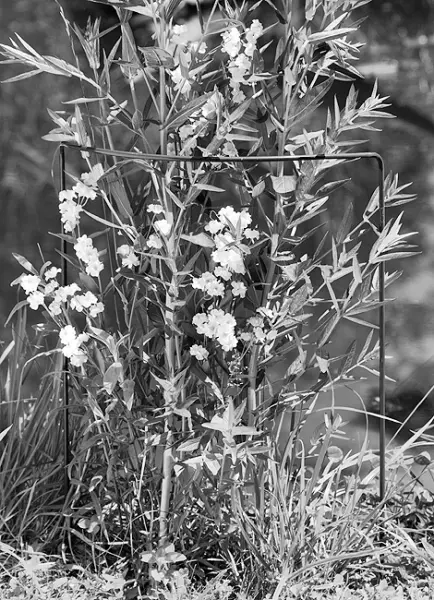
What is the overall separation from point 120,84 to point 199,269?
2.77 meters

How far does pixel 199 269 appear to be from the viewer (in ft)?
5.90

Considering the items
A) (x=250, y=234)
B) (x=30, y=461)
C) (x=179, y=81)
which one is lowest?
(x=30, y=461)

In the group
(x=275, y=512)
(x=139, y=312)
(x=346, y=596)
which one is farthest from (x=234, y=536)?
(x=139, y=312)

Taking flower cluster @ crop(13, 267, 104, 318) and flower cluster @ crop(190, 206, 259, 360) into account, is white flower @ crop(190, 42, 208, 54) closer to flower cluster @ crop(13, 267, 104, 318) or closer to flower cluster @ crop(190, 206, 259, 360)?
flower cluster @ crop(190, 206, 259, 360)

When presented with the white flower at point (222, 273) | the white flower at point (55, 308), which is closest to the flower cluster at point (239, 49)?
the white flower at point (222, 273)

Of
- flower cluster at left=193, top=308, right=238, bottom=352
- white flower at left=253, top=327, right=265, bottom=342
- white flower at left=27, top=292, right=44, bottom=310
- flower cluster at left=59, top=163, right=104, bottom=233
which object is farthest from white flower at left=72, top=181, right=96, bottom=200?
white flower at left=253, top=327, right=265, bottom=342

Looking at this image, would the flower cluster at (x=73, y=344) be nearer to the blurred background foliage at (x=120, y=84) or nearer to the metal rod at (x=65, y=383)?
the metal rod at (x=65, y=383)

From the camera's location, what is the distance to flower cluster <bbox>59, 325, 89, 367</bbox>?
1739mm

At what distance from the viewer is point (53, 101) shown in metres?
4.54

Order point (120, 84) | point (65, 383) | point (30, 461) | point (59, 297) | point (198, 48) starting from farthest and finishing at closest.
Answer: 1. point (120, 84)
2. point (30, 461)
3. point (65, 383)
4. point (59, 297)
5. point (198, 48)

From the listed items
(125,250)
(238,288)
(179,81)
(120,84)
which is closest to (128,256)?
(125,250)

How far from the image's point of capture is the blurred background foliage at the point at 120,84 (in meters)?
4.37

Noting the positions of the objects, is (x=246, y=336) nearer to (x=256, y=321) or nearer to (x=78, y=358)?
(x=256, y=321)

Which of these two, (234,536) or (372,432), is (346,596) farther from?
(372,432)
